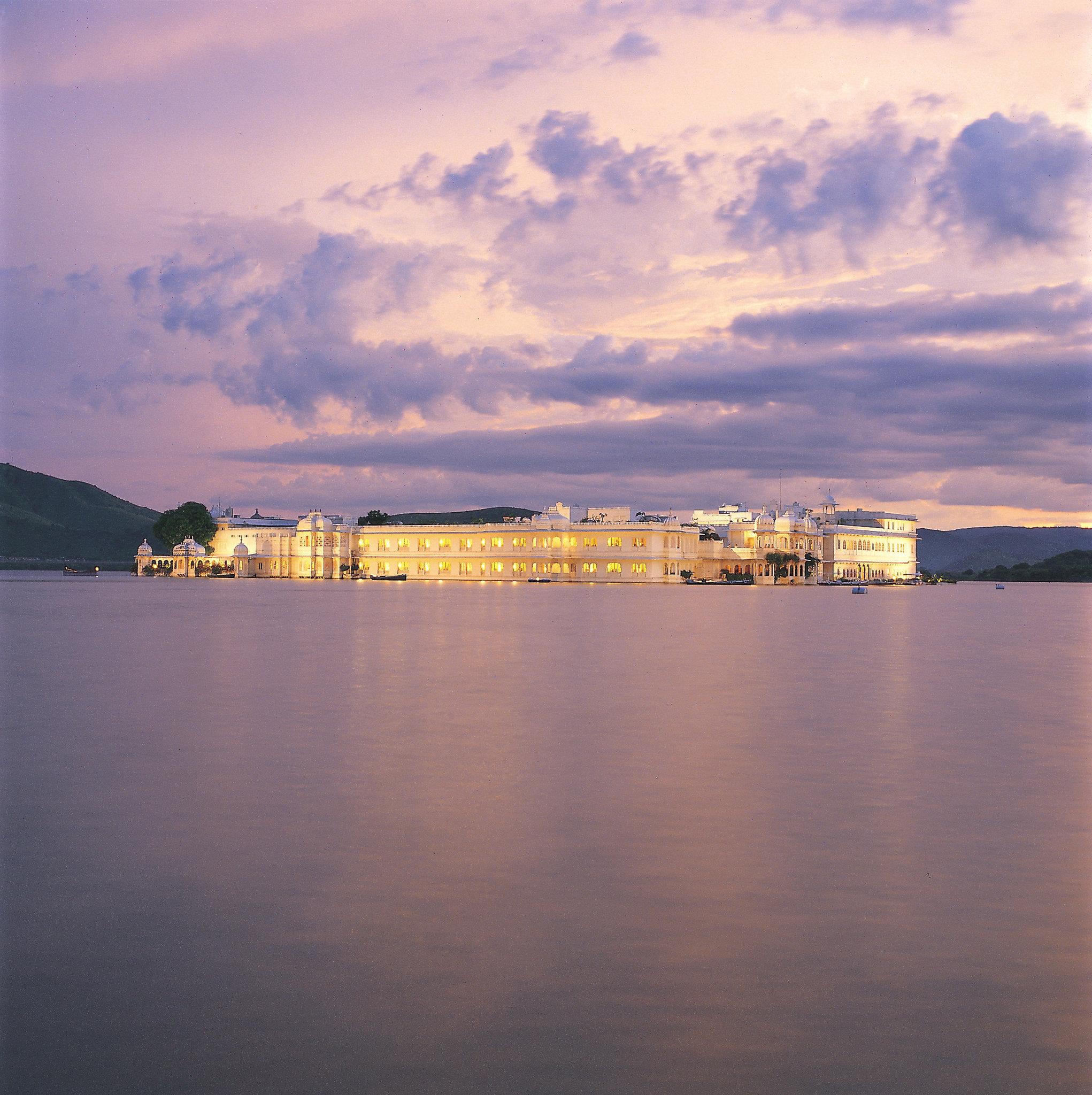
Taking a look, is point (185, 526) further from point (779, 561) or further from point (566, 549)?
Answer: point (779, 561)

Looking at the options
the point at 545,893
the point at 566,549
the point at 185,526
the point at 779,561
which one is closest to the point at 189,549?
the point at 185,526

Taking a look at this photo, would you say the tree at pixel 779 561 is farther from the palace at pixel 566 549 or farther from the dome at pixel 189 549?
the dome at pixel 189 549

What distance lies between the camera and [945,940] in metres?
7.49

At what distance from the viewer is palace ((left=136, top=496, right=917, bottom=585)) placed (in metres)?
164

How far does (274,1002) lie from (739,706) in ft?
47.9

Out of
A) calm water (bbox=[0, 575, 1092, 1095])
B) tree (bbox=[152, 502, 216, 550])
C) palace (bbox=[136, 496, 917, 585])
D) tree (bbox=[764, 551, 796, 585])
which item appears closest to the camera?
calm water (bbox=[0, 575, 1092, 1095])

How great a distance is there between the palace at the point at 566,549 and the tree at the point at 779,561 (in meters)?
0.24

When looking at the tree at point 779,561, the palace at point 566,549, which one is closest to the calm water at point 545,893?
the tree at point 779,561

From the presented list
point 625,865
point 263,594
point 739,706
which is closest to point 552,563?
point 263,594

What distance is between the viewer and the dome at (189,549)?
17588cm

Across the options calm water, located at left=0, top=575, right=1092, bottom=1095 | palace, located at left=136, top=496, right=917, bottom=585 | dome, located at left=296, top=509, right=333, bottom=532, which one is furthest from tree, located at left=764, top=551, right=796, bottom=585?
calm water, located at left=0, top=575, right=1092, bottom=1095

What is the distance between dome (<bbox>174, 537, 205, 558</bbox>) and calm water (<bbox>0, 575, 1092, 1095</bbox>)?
A: 161 metres

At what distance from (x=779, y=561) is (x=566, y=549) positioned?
30.4 meters

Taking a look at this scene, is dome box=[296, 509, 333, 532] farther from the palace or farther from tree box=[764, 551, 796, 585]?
tree box=[764, 551, 796, 585]
